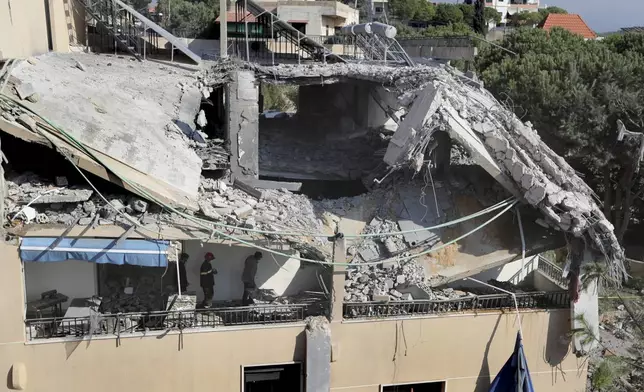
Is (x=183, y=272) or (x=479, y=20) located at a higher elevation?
(x=479, y=20)

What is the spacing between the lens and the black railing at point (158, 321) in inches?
383

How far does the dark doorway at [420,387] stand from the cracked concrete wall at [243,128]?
5407 mm

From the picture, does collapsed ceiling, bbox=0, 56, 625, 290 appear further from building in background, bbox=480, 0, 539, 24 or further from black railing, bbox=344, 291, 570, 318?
A: building in background, bbox=480, 0, 539, 24

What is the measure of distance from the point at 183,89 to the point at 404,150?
6879 mm

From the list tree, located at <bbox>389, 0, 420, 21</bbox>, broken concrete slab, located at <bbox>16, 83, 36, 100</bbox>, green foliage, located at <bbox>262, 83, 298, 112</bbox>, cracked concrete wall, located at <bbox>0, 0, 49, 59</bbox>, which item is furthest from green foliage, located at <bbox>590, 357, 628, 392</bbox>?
tree, located at <bbox>389, 0, 420, 21</bbox>

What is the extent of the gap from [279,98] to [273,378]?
3129 cm

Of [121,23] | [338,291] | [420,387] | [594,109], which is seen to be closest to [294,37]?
[121,23]

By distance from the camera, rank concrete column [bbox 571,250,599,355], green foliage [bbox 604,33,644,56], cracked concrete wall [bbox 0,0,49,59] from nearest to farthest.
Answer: concrete column [bbox 571,250,599,355]
cracked concrete wall [bbox 0,0,49,59]
green foliage [bbox 604,33,644,56]

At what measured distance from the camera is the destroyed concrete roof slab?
10055mm

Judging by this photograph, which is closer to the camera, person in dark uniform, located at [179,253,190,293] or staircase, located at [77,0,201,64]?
person in dark uniform, located at [179,253,190,293]

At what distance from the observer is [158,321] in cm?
1033

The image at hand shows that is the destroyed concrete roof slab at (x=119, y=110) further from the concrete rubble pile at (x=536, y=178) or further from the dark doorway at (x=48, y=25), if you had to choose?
the concrete rubble pile at (x=536, y=178)

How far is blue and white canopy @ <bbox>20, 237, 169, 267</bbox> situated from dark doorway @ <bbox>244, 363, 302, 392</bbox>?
280cm

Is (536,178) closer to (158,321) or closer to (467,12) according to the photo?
(158,321)
